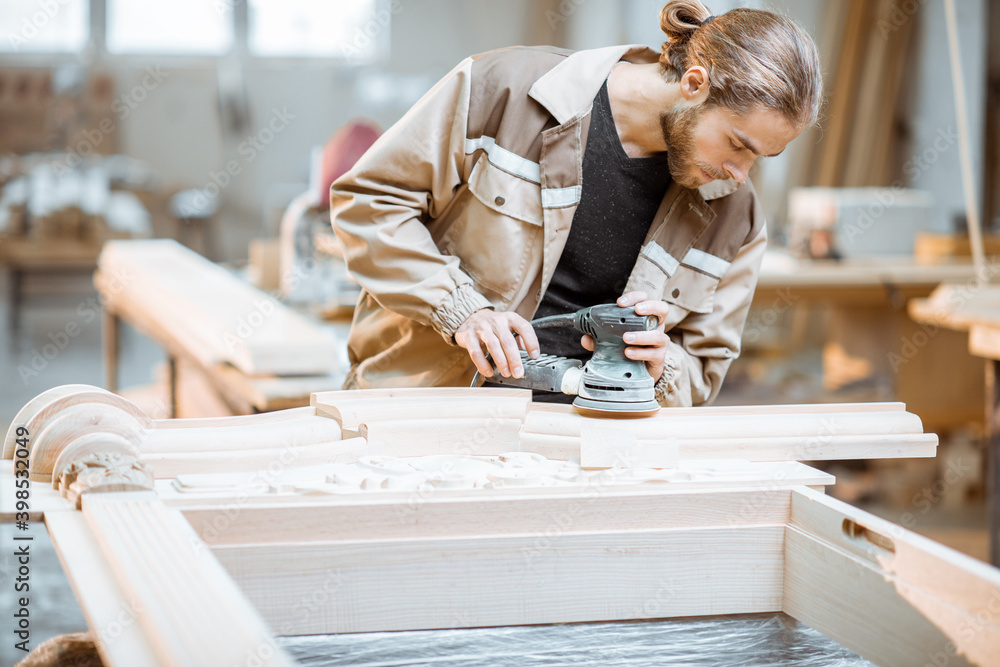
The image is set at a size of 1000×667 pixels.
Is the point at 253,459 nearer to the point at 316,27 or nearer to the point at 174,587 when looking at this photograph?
the point at 174,587

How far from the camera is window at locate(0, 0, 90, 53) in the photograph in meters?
9.66

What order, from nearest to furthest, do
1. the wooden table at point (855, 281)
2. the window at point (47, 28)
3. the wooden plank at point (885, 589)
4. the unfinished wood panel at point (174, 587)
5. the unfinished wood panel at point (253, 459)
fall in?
the unfinished wood panel at point (174, 587) → the wooden plank at point (885, 589) → the unfinished wood panel at point (253, 459) → the wooden table at point (855, 281) → the window at point (47, 28)

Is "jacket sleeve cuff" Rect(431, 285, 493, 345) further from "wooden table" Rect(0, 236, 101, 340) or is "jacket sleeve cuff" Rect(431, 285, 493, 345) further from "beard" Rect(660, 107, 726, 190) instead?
"wooden table" Rect(0, 236, 101, 340)

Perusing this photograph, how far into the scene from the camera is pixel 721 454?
1.46 metres

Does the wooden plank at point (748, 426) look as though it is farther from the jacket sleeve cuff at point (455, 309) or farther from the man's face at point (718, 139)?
the man's face at point (718, 139)

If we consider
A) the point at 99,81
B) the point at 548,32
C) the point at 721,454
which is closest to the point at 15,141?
the point at 99,81

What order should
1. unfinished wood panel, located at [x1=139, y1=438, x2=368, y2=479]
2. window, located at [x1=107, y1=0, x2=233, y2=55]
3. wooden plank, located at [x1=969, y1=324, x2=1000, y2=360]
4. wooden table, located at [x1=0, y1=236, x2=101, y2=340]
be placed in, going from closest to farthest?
1. unfinished wood panel, located at [x1=139, y1=438, x2=368, y2=479]
2. wooden plank, located at [x1=969, y1=324, x2=1000, y2=360]
3. wooden table, located at [x1=0, y1=236, x2=101, y2=340]
4. window, located at [x1=107, y1=0, x2=233, y2=55]

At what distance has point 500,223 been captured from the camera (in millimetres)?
1839

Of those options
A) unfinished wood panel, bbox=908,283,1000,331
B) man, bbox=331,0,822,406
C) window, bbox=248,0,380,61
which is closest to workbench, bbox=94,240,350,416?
man, bbox=331,0,822,406

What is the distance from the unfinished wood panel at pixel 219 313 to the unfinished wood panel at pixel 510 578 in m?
1.59

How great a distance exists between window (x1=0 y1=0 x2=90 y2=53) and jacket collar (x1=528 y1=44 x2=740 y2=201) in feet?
30.8

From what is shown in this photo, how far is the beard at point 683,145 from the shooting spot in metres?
1.70

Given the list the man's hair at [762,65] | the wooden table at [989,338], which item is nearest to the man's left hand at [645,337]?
the man's hair at [762,65]

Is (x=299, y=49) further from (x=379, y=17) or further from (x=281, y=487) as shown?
(x=281, y=487)
